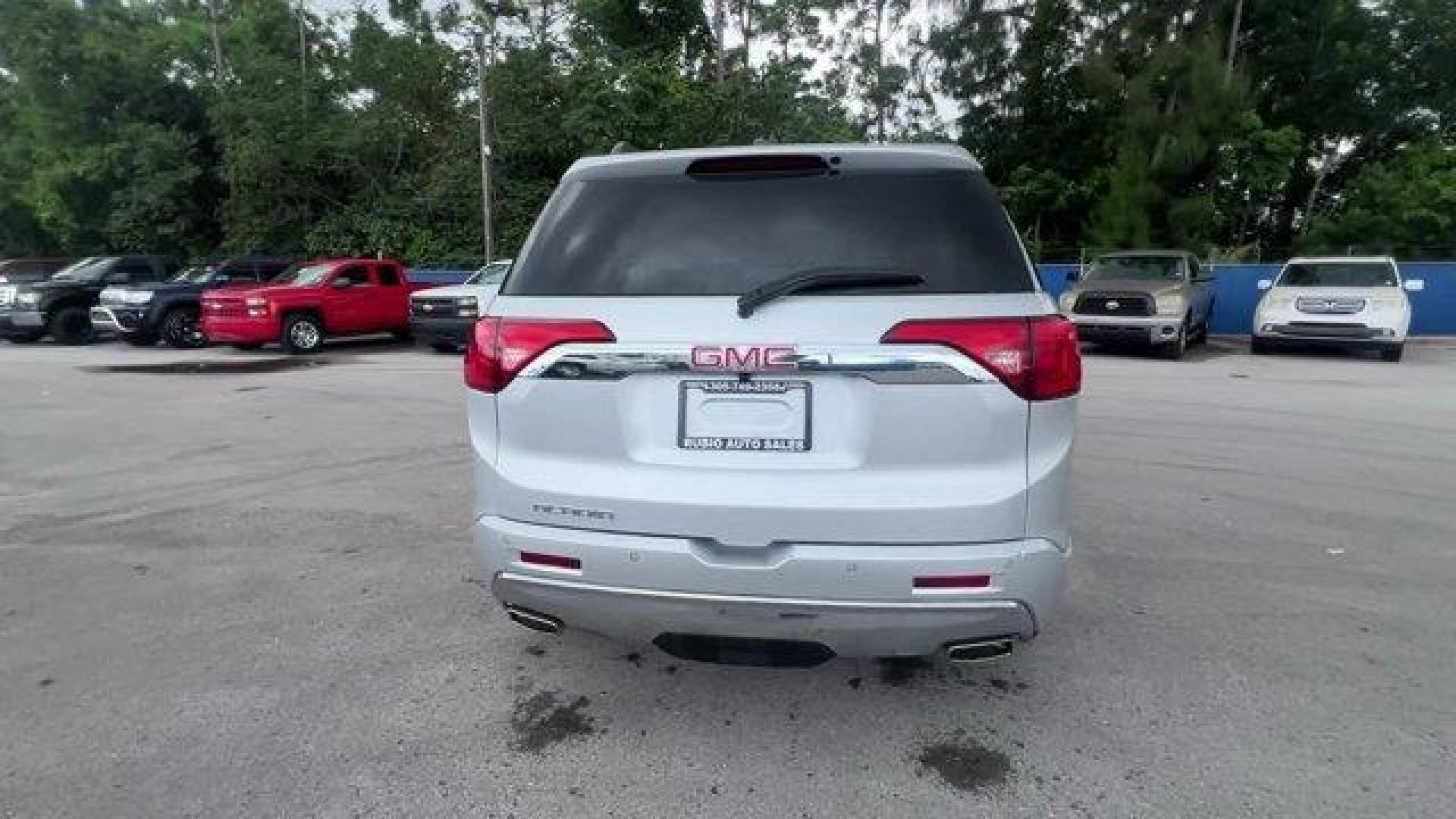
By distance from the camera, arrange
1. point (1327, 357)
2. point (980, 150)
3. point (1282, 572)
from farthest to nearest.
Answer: point (980, 150) → point (1327, 357) → point (1282, 572)

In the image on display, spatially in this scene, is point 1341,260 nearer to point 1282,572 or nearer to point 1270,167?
point 1282,572

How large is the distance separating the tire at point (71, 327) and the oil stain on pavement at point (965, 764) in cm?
2075

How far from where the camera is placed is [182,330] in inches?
680

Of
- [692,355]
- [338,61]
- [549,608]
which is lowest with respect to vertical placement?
[549,608]

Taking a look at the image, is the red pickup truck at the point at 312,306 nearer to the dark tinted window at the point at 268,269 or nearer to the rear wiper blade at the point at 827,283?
the dark tinted window at the point at 268,269

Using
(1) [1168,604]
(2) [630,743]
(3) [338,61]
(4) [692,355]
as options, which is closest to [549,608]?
(2) [630,743]

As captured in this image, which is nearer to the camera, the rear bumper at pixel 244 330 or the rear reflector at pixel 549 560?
the rear reflector at pixel 549 560

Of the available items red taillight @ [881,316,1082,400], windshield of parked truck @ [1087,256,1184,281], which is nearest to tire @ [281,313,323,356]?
windshield of parked truck @ [1087,256,1184,281]

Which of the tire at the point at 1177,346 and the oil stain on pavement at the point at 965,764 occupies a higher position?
the tire at the point at 1177,346

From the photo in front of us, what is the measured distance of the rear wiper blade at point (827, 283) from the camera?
101 inches

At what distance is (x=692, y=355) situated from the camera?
2.60m

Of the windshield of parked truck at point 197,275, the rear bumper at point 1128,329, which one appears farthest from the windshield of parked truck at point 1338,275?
the windshield of parked truck at point 197,275

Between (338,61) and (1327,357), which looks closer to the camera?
(1327,357)

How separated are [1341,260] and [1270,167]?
17829 millimetres
